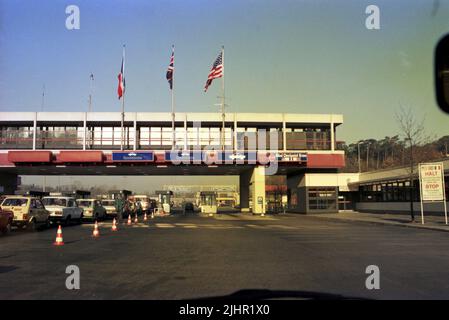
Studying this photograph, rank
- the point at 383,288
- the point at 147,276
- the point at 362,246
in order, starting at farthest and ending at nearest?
the point at 362,246 < the point at 147,276 < the point at 383,288

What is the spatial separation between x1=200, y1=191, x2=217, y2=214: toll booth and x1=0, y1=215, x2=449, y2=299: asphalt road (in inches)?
1444

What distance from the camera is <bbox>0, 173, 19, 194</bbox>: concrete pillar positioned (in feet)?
178

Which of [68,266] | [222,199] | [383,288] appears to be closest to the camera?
[383,288]

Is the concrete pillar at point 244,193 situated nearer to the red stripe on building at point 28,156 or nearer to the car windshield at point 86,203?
the red stripe on building at point 28,156

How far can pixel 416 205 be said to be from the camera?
41.5 meters

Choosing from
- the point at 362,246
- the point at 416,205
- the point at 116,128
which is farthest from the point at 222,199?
the point at 362,246

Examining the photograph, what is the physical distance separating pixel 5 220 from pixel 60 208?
27.1 ft

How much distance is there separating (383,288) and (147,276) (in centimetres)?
488

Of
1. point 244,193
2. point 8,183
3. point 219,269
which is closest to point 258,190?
point 244,193

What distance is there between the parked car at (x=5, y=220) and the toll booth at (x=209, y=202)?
3310 centimetres

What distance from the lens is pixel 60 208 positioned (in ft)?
98.6

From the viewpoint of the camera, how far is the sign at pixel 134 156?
4759 cm

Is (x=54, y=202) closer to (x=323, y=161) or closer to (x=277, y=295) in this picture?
(x=277, y=295)
